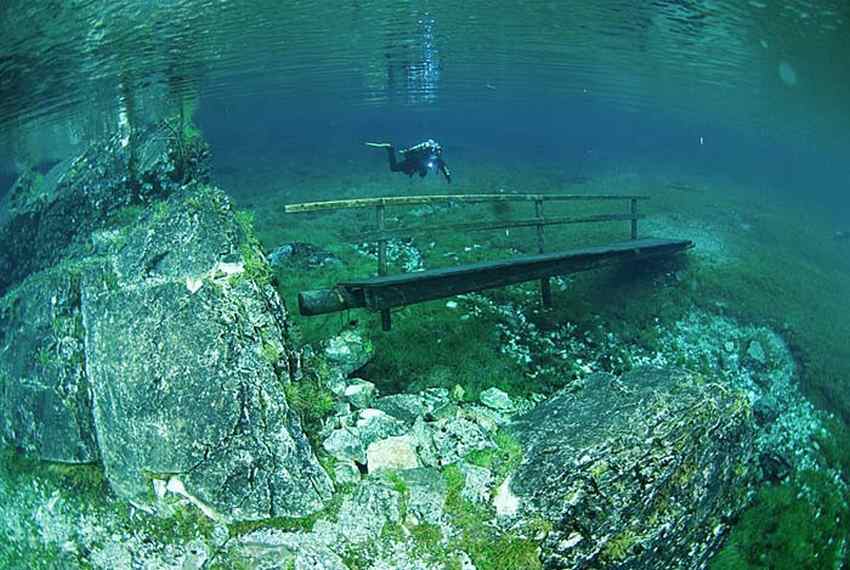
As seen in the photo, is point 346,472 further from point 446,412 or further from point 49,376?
point 49,376

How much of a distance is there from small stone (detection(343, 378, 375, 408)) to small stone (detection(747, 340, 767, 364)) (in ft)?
29.3

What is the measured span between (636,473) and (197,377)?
434 cm

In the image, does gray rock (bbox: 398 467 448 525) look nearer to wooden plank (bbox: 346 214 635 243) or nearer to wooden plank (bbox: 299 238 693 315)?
wooden plank (bbox: 299 238 693 315)

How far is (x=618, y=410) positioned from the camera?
488 cm

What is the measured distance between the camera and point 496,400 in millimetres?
6754

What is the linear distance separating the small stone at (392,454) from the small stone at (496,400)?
2221 mm

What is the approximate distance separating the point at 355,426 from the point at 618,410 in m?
2.87

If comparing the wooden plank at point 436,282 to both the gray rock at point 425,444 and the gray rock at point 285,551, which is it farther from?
the gray rock at point 285,551

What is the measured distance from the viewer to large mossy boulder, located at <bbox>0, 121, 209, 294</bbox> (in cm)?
1162

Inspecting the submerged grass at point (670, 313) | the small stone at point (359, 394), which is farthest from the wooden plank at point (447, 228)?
the small stone at point (359, 394)

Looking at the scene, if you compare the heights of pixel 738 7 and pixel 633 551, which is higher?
pixel 738 7

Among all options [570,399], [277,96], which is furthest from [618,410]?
[277,96]

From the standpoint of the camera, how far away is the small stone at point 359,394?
5.77 meters

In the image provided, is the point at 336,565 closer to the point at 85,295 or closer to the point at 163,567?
the point at 163,567
